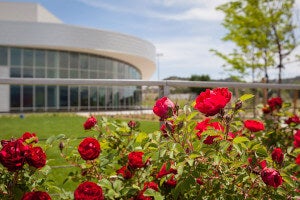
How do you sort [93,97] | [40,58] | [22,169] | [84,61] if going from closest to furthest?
[22,169] < [40,58] < [93,97] < [84,61]

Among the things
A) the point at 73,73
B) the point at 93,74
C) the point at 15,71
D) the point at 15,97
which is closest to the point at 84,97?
the point at 73,73

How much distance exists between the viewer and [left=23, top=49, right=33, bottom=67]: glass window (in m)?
24.0

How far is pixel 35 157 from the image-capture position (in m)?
2.01

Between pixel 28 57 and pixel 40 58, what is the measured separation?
769mm

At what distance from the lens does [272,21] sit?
1792 centimetres

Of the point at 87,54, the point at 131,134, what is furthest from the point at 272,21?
the point at 131,134

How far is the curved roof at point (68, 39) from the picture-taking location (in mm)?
22958

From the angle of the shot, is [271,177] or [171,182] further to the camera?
[171,182]

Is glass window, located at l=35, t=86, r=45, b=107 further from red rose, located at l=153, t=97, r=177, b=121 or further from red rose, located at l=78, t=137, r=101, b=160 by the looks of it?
red rose, located at l=153, t=97, r=177, b=121

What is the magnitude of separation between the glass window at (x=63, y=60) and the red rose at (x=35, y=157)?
2383 centimetres

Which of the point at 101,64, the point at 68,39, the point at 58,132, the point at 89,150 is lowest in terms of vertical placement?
the point at 58,132

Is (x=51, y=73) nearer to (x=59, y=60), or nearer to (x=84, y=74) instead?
(x=59, y=60)

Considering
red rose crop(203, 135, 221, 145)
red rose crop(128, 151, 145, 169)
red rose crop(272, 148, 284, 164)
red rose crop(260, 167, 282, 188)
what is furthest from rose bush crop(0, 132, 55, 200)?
red rose crop(272, 148, 284, 164)

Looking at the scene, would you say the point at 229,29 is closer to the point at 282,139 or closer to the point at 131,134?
the point at 282,139
